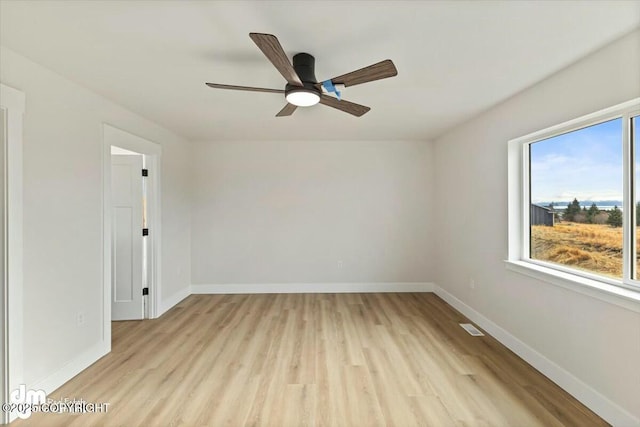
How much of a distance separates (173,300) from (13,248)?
2387 millimetres

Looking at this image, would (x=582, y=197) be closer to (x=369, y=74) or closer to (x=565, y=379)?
(x=565, y=379)

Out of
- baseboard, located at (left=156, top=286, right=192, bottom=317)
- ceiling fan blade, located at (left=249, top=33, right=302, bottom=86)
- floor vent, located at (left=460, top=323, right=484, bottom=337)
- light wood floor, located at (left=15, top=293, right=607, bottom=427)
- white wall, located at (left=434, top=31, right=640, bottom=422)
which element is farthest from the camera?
baseboard, located at (left=156, top=286, right=192, bottom=317)

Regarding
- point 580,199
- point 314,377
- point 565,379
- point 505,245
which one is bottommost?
point 314,377

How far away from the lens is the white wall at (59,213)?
1.97 meters

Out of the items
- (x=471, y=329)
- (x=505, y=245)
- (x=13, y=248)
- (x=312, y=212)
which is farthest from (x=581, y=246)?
(x=13, y=248)

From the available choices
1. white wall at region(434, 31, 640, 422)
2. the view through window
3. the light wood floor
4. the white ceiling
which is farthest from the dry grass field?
the white ceiling

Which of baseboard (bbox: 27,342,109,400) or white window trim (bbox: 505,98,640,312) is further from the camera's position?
baseboard (bbox: 27,342,109,400)

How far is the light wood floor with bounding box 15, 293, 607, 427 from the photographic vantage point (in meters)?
1.86

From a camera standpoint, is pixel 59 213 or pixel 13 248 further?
pixel 59 213

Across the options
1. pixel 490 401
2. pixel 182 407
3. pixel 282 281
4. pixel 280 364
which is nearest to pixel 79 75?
pixel 182 407

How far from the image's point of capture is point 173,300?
13.2ft

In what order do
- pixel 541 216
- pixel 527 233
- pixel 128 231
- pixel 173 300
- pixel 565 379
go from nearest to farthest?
pixel 565 379 → pixel 541 216 → pixel 527 233 → pixel 128 231 → pixel 173 300

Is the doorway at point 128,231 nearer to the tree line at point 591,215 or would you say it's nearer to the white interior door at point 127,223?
the white interior door at point 127,223

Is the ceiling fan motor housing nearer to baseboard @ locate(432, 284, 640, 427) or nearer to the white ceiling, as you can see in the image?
the white ceiling
